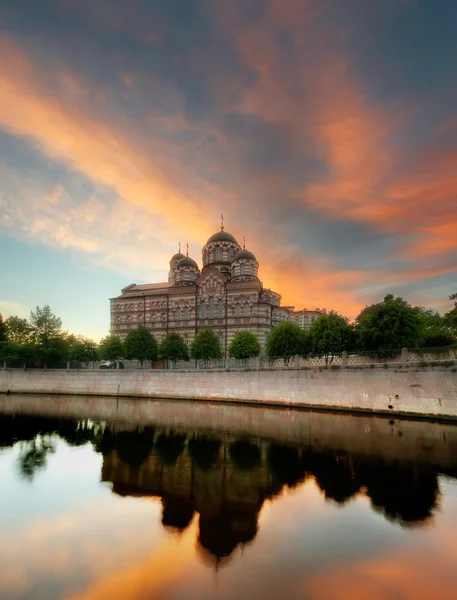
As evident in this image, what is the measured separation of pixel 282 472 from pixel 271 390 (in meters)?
17.8

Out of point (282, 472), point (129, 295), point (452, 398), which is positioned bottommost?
point (282, 472)

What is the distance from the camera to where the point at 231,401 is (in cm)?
3241

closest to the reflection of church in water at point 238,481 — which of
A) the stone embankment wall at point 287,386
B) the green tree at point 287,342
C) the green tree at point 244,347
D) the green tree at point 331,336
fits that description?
the stone embankment wall at point 287,386

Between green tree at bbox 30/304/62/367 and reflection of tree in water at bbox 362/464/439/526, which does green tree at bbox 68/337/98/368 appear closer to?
green tree at bbox 30/304/62/367

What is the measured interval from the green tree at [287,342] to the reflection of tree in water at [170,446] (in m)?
18.9

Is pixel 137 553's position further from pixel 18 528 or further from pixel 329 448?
pixel 329 448

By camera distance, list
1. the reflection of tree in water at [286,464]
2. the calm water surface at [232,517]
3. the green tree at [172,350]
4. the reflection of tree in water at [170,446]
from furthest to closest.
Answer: the green tree at [172,350] < the reflection of tree in water at [170,446] < the reflection of tree in water at [286,464] < the calm water surface at [232,517]

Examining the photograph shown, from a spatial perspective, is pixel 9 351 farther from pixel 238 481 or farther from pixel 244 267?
pixel 238 481

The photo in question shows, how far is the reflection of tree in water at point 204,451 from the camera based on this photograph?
13.5 meters

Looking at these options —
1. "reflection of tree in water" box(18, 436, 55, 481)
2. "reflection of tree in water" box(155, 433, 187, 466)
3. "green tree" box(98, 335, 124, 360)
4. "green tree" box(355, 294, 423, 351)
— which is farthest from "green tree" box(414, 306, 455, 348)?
"green tree" box(98, 335, 124, 360)

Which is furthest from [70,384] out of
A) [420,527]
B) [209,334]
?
[420,527]

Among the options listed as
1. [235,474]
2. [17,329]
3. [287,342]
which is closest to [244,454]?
[235,474]

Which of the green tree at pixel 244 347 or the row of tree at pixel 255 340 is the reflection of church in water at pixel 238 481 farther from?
the green tree at pixel 244 347

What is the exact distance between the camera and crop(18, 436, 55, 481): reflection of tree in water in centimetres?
1302
